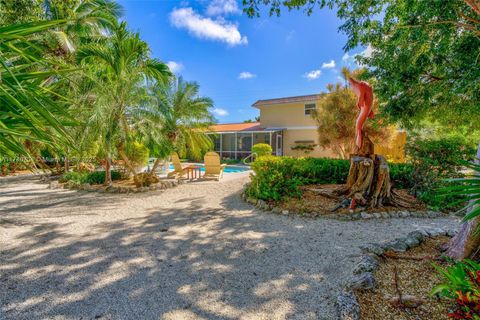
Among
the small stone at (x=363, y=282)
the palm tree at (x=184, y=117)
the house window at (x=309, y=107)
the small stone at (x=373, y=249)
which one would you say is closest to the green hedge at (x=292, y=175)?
the small stone at (x=373, y=249)

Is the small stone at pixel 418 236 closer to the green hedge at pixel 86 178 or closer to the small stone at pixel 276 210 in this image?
the small stone at pixel 276 210

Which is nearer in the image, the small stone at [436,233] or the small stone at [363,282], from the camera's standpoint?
the small stone at [363,282]

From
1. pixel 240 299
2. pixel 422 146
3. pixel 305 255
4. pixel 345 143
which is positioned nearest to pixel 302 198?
pixel 305 255

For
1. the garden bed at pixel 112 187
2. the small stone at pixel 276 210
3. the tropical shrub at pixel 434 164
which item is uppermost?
the tropical shrub at pixel 434 164

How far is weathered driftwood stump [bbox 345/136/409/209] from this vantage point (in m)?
6.00

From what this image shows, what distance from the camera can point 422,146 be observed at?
266 inches

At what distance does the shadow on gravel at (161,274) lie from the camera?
248 centimetres

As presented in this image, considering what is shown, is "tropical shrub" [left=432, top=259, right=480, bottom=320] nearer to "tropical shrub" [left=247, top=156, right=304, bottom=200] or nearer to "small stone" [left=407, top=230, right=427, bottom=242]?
"small stone" [left=407, top=230, right=427, bottom=242]

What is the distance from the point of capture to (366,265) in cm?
302

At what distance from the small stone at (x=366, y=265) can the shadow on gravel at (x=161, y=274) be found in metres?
0.49

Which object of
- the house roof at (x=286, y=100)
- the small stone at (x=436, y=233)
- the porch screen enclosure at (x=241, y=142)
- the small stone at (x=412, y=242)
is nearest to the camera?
the small stone at (x=412, y=242)

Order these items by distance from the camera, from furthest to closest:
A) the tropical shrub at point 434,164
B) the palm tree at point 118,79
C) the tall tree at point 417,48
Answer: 1. the palm tree at point 118,79
2. the tropical shrub at point 434,164
3. the tall tree at point 417,48

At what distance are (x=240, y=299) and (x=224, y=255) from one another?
1.14 metres

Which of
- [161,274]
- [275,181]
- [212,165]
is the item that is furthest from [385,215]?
[212,165]
